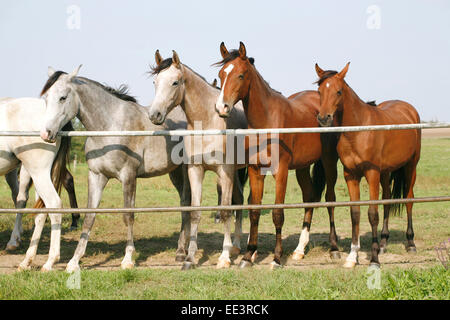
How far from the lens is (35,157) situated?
18.7 ft

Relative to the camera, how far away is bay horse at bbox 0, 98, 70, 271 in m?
5.68

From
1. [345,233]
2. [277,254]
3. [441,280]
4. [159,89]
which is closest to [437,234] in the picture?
[345,233]

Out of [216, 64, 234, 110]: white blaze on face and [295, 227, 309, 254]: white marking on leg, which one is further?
[295, 227, 309, 254]: white marking on leg

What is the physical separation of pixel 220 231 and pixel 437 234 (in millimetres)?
3682

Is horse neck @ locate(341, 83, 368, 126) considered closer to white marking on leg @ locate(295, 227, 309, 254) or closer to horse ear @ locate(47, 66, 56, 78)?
white marking on leg @ locate(295, 227, 309, 254)

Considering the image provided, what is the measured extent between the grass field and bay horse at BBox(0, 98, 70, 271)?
45 cm

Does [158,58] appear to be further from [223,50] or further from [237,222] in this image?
[237,222]

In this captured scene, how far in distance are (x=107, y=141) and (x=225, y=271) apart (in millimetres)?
2158

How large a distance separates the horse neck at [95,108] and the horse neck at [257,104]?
169cm

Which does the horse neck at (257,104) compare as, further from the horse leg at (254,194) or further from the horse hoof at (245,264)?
the horse hoof at (245,264)

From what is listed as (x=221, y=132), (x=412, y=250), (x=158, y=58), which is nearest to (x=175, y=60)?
(x=158, y=58)

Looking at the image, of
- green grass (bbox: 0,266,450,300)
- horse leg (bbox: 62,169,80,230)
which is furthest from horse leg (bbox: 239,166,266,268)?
horse leg (bbox: 62,169,80,230)

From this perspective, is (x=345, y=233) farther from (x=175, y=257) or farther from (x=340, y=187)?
(x=340, y=187)

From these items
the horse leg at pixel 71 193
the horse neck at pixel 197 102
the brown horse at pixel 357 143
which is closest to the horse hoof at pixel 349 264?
the brown horse at pixel 357 143
